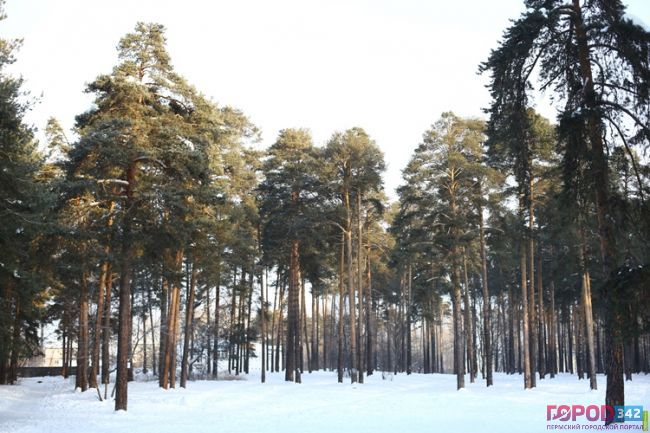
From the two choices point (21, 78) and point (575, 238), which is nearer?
point (21, 78)

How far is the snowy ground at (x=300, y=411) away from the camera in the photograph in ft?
45.1

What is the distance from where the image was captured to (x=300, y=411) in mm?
17578

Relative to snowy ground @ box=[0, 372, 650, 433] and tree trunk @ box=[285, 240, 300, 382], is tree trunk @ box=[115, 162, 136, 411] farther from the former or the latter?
tree trunk @ box=[285, 240, 300, 382]

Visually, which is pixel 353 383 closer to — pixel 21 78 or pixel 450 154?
pixel 450 154

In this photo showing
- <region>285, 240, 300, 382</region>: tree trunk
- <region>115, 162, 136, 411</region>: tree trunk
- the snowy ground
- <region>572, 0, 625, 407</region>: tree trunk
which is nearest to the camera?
<region>572, 0, 625, 407</region>: tree trunk

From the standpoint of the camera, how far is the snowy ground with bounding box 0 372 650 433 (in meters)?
13.8

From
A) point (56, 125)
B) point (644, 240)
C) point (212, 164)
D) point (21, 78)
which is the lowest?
point (644, 240)

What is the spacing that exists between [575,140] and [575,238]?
18432mm

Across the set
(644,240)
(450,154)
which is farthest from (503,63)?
(450,154)

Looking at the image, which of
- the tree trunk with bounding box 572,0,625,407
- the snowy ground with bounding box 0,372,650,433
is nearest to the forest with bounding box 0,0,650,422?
the tree trunk with bounding box 572,0,625,407

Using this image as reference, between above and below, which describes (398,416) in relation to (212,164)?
below

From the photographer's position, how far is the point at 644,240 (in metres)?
10.6

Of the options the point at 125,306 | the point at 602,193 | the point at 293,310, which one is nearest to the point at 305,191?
the point at 293,310

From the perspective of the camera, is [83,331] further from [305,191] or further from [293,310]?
[305,191]
